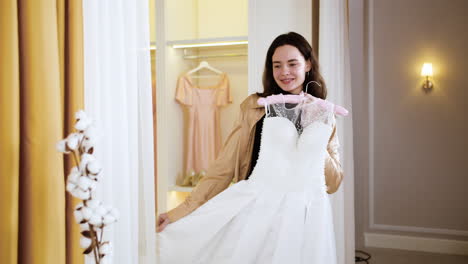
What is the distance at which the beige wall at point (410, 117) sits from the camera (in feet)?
12.8

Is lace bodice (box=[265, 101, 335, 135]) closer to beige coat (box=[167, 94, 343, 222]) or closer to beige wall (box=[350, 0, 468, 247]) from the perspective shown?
beige coat (box=[167, 94, 343, 222])

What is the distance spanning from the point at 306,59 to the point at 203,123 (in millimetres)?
1971

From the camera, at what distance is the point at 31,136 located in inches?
27.2

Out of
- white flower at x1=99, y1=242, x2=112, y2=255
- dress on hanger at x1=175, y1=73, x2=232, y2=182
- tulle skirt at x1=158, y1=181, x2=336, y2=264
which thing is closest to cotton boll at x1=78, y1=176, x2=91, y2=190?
white flower at x1=99, y1=242, x2=112, y2=255

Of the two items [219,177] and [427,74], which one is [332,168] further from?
[427,74]

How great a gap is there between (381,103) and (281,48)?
2.73 m

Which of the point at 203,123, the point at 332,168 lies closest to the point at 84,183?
the point at 332,168

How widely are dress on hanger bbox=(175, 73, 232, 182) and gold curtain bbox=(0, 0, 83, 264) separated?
2883mm

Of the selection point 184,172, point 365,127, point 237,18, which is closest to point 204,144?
point 184,172

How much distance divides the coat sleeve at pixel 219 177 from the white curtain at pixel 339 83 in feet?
3.22

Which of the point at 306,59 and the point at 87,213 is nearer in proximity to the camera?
the point at 87,213

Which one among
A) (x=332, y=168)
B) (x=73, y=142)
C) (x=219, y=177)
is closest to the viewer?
(x=73, y=142)

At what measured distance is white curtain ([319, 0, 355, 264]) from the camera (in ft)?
8.32

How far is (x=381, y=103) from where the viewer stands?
4113 mm
